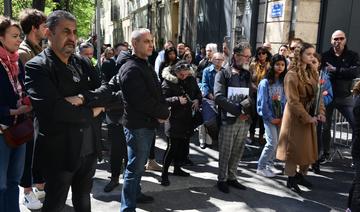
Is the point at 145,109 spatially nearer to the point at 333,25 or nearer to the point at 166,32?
the point at 333,25

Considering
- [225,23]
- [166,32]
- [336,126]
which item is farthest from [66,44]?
[166,32]

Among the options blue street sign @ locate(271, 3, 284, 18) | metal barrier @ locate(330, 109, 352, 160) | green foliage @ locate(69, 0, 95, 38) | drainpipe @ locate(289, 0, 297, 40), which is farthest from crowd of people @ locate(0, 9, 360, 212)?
green foliage @ locate(69, 0, 95, 38)

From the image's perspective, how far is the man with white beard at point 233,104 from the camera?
468cm

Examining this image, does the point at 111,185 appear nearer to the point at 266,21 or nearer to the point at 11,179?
the point at 11,179

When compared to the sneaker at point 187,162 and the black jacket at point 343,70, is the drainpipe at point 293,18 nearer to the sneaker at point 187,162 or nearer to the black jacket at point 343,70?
the black jacket at point 343,70

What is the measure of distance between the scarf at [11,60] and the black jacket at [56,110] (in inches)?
20.1

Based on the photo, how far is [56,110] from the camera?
2.69 meters

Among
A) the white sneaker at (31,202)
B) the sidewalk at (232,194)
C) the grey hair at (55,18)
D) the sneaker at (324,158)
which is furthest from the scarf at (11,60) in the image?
the sneaker at (324,158)

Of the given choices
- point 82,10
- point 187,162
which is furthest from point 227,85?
point 82,10

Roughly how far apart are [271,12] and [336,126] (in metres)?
3.60

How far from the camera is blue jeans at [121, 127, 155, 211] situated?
149 inches

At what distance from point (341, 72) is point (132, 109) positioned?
3.96 metres

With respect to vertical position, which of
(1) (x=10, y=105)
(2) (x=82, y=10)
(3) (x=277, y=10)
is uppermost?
(2) (x=82, y=10)

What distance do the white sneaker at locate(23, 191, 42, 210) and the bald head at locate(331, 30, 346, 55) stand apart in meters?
5.03
